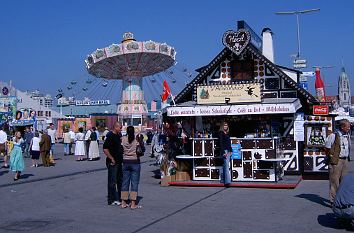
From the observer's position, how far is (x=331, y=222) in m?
9.05

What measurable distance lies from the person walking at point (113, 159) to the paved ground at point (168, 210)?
350mm

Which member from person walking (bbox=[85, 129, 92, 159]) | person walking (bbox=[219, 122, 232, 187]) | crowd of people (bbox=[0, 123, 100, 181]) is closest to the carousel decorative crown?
crowd of people (bbox=[0, 123, 100, 181])

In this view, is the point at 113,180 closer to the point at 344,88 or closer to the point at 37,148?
the point at 37,148

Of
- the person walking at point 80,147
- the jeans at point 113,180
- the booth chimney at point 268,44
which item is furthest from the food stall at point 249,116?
the person walking at point 80,147

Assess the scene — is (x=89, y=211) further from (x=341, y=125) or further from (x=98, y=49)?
(x=98, y=49)

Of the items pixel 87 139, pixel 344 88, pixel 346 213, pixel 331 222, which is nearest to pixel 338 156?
pixel 331 222

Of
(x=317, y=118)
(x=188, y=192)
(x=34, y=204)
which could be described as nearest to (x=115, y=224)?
(x=34, y=204)

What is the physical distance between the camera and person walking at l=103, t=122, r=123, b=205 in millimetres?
11203

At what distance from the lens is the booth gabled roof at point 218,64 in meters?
17.0

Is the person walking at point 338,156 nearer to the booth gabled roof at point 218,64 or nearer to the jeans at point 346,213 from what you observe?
the jeans at point 346,213

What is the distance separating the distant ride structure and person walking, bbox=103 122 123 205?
48.0 m

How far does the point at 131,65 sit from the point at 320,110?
1857 inches

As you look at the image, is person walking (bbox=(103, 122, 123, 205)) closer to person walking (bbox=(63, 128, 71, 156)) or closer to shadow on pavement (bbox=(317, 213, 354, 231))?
shadow on pavement (bbox=(317, 213, 354, 231))

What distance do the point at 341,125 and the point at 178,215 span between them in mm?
4006
